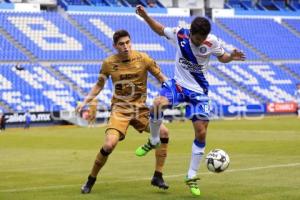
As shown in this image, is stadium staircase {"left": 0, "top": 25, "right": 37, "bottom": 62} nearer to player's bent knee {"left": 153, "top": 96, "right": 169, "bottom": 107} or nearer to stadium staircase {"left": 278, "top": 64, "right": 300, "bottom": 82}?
stadium staircase {"left": 278, "top": 64, "right": 300, "bottom": 82}

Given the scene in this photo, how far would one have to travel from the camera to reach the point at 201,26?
34.9 feet

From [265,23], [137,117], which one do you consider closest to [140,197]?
[137,117]

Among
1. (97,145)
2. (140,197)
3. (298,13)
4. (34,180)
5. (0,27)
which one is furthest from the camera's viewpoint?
(298,13)

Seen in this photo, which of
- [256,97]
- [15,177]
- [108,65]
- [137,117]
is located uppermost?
[108,65]

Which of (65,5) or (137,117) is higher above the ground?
(137,117)

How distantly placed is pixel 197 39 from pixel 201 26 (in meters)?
0.28

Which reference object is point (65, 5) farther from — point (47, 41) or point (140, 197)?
point (140, 197)

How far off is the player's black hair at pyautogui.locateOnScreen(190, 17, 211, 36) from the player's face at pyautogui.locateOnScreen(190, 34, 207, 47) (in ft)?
0.26

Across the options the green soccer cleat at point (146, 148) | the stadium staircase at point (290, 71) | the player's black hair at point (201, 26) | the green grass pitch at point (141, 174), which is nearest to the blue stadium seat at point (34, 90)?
the stadium staircase at point (290, 71)

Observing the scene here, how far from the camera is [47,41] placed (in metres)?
54.5

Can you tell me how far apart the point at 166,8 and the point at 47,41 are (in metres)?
13.6

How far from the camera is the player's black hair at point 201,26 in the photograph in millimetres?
10602

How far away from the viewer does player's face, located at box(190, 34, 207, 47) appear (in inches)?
424

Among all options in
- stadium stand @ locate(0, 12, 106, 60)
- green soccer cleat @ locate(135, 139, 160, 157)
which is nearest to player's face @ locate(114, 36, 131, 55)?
green soccer cleat @ locate(135, 139, 160, 157)
